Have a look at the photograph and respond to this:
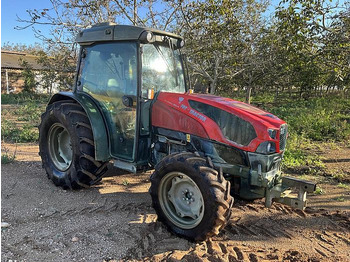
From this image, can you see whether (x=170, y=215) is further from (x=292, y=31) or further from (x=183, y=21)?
(x=183, y=21)

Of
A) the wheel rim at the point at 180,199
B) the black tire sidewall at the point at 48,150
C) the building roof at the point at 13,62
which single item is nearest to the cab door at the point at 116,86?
the black tire sidewall at the point at 48,150

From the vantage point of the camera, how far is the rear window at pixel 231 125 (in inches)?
130

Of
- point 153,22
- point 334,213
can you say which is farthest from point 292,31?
point 334,213

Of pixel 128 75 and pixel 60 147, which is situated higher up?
pixel 128 75

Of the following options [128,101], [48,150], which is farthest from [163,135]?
[48,150]

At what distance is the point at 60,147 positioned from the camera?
497 cm

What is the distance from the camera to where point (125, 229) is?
137 inches

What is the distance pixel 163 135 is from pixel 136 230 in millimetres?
1225

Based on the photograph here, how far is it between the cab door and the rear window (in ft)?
3.40

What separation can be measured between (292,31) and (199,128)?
4540 mm

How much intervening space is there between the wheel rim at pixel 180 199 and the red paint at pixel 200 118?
60 centimetres

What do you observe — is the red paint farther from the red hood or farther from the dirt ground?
the dirt ground

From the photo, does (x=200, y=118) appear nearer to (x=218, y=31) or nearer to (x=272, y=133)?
(x=272, y=133)

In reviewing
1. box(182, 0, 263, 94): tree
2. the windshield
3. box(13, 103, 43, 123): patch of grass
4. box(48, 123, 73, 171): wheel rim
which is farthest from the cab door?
box(13, 103, 43, 123): patch of grass
